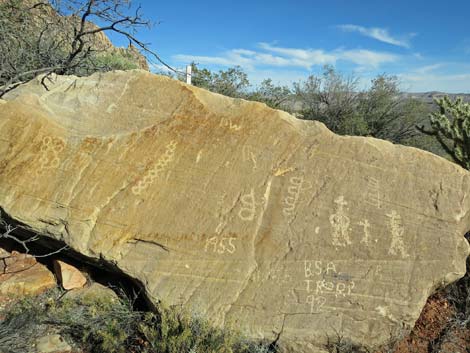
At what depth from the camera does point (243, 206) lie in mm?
3543

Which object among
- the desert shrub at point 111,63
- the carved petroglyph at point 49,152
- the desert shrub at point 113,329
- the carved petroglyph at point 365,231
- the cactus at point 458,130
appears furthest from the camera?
the desert shrub at point 111,63

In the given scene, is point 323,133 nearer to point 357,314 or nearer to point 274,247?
point 274,247

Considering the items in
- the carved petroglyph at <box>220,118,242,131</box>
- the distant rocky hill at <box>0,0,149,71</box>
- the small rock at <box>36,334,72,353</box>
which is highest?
the distant rocky hill at <box>0,0,149,71</box>

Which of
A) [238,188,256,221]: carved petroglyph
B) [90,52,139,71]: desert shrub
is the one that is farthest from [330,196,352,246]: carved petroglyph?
[90,52,139,71]: desert shrub

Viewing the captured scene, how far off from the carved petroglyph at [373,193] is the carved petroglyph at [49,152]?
297 centimetres

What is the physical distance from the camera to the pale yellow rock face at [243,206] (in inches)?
128

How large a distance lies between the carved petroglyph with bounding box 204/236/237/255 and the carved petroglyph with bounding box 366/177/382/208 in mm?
1237

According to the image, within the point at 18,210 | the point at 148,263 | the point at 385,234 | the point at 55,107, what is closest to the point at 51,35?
the point at 55,107

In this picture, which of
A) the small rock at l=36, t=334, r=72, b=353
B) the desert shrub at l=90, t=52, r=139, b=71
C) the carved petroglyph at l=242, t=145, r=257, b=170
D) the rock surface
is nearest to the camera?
the small rock at l=36, t=334, r=72, b=353

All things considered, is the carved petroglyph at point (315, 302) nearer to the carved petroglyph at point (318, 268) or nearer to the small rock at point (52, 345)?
the carved petroglyph at point (318, 268)

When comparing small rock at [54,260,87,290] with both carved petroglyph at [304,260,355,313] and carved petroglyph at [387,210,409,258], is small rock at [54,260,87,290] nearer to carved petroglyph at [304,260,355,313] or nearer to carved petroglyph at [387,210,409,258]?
carved petroglyph at [304,260,355,313]

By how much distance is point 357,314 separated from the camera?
320 centimetres

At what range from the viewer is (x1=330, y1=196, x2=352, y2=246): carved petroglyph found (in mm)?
3373

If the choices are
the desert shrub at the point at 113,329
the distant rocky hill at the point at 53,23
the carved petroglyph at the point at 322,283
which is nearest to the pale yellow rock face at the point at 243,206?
the carved petroglyph at the point at 322,283
